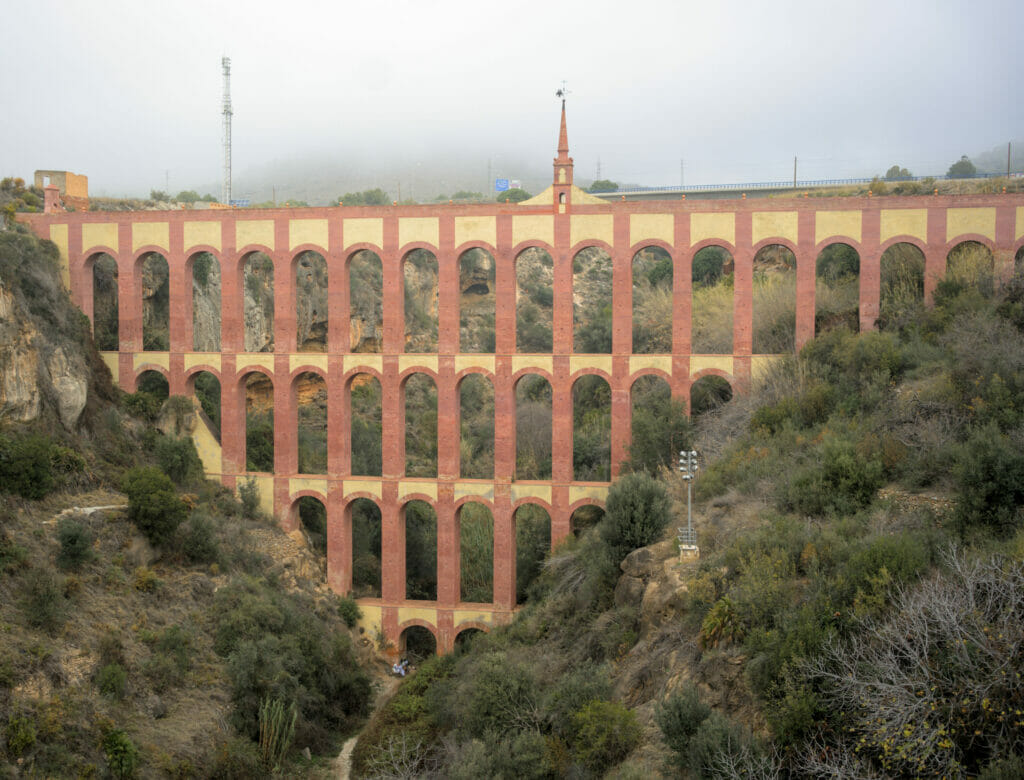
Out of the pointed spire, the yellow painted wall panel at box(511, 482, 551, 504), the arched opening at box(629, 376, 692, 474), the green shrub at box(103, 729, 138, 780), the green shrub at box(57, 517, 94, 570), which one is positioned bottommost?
the green shrub at box(103, 729, 138, 780)

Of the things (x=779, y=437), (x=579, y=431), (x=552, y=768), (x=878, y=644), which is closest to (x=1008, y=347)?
(x=779, y=437)

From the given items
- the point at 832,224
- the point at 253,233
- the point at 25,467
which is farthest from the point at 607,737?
the point at 253,233

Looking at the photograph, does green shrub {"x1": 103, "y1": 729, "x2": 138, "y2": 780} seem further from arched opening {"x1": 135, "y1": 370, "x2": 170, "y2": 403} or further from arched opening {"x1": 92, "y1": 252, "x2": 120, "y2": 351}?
arched opening {"x1": 92, "y1": 252, "x2": 120, "y2": 351}

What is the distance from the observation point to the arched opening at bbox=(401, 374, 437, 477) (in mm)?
42719

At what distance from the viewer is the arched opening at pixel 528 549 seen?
1221 inches

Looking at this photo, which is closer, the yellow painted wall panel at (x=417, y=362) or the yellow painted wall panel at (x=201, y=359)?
the yellow painted wall panel at (x=417, y=362)

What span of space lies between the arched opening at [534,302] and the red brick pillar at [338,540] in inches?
1088

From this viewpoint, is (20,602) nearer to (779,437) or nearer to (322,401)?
(779,437)

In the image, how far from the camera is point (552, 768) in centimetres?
1577

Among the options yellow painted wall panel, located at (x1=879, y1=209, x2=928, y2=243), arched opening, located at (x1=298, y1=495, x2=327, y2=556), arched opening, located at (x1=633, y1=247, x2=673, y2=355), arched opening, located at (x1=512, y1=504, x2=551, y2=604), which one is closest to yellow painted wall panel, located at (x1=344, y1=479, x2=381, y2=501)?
arched opening, located at (x1=298, y1=495, x2=327, y2=556)

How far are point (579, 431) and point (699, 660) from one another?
2371cm

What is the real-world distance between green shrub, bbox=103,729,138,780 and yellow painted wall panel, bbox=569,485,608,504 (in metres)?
15.5

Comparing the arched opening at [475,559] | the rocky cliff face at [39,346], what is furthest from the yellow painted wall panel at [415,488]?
the rocky cliff face at [39,346]

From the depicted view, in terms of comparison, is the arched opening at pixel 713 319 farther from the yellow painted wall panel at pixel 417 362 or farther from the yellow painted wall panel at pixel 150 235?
the yellow painted wall panel at pixel 150 235
